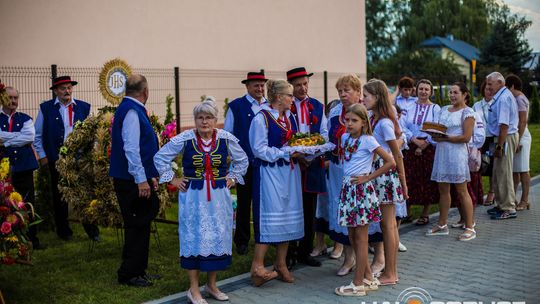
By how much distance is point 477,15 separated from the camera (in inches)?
2574

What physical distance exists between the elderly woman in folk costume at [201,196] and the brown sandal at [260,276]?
512mm

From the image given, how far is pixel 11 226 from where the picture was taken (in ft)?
18.0

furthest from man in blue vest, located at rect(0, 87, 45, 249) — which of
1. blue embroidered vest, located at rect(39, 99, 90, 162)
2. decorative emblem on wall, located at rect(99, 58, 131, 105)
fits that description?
decorative emblem on wall, located at rect(99, 58, 131, 105)

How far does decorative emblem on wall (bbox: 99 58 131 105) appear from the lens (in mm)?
16156

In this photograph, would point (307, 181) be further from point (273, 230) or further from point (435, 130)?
point (435, 130)

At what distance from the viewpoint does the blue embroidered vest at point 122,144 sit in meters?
6.30

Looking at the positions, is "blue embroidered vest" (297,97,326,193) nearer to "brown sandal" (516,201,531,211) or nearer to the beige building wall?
"brown sandal" (516,201,531,211)

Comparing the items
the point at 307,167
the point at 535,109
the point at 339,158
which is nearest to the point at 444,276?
the point at 339,158

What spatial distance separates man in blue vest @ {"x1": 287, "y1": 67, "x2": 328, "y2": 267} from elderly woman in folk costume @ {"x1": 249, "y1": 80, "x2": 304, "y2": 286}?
16.6 inches

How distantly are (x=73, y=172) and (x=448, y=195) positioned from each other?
4.59 m

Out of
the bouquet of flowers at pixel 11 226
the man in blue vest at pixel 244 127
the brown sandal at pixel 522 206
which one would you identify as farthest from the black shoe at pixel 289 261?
the brown sandal at pixel 522 206

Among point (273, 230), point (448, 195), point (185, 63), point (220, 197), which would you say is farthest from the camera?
point (185, 63)

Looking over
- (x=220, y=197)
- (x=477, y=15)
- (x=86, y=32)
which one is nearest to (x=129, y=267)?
(x=220, y=197)

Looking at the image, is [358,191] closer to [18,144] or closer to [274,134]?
[274,134]
